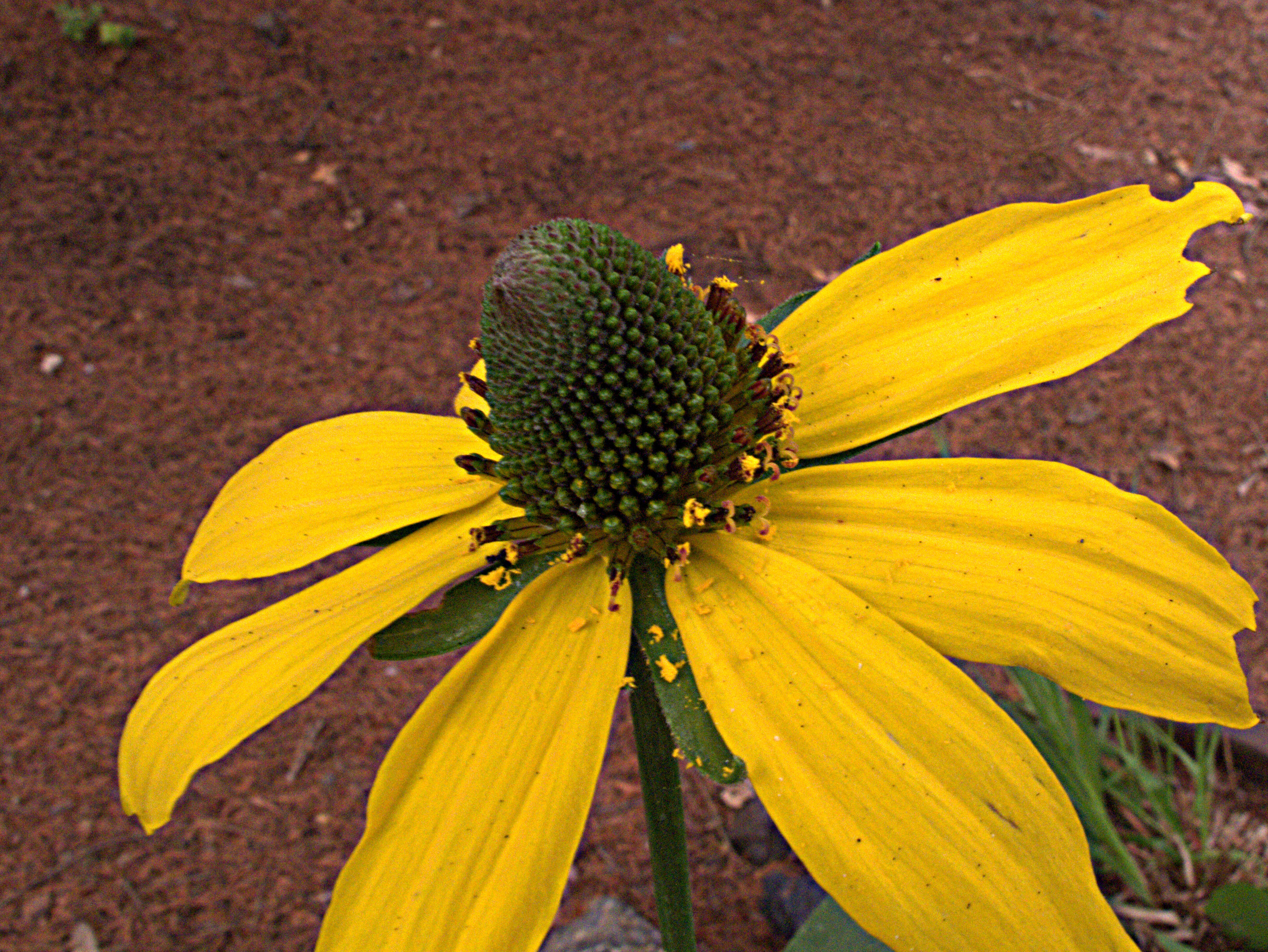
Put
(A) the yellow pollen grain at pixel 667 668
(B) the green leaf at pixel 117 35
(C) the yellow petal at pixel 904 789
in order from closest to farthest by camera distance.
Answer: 1. (C) the yellow petal at pixel 904 789
2. (A) the yellow pollen grain at pixel 667 668
3. (B) the green leaf at pixel 117 35

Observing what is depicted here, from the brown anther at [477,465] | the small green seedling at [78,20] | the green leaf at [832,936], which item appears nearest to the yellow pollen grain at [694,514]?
the brown anther at [477,465]

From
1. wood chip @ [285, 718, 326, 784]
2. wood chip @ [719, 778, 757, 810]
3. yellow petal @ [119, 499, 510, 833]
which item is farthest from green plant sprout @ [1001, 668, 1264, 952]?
wood chip @ [285, 718, 326, 784]

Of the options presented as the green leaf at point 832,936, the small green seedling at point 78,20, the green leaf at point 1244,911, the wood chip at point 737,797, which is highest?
the small green seedling at point 78,20

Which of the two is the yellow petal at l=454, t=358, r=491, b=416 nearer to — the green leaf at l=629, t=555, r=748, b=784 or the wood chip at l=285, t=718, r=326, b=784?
the green leaf at l=629, t=555, r=748, b=784

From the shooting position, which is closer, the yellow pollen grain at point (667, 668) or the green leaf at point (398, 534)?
the yellow pollen grain at point (667, 668)

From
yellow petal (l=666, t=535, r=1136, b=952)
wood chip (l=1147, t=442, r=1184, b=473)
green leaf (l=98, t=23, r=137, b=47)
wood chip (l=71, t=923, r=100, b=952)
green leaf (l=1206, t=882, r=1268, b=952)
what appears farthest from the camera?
green leaf (l=98, t=23, r=137, b=47)

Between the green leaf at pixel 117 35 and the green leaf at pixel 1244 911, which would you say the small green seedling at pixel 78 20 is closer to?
the green leaf at pixel 117 35
